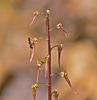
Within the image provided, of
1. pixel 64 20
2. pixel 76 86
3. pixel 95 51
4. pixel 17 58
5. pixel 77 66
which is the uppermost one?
pixel 64 20

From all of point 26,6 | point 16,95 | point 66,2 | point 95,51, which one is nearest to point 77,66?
point 95,51

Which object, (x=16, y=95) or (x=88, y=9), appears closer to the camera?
(x=16, y=95)

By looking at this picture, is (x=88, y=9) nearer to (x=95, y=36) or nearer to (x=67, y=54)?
(x=95, y=36)

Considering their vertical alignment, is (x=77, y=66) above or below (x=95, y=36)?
below

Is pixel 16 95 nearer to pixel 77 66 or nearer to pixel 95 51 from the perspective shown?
pixel 77 66

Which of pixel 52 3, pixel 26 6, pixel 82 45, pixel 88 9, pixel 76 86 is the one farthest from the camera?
pixel 26 6

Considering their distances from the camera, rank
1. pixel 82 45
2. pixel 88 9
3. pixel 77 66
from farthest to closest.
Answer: pixel 88 9
pixel 82 45
pixel 77 66
